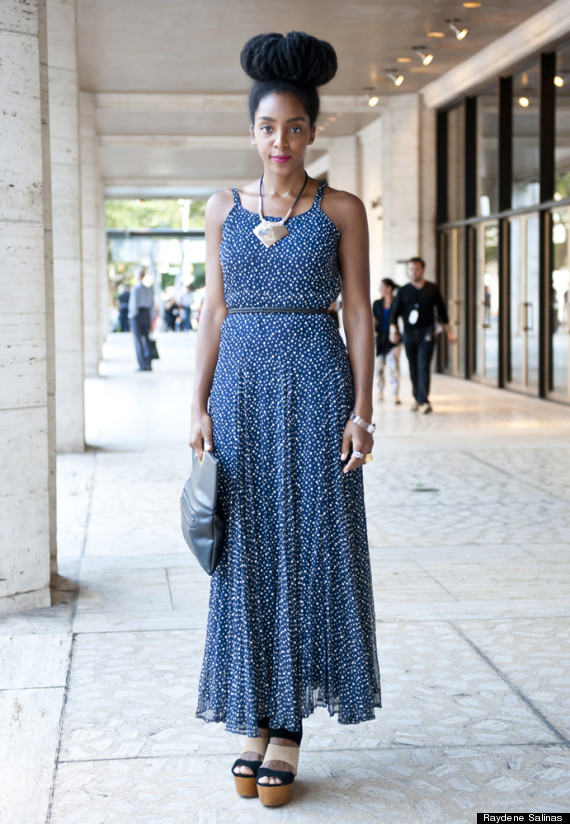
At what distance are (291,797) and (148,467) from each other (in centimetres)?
644

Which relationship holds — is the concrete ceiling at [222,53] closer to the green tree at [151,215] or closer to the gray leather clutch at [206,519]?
the gray leather clutch at [206,519]

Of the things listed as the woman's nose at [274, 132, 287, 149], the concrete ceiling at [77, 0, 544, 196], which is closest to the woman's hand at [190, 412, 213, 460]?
the woman's nose at [274, 132, 287, 149]

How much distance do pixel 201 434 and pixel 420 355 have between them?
10597 mm

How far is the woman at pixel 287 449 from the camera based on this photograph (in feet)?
10.2

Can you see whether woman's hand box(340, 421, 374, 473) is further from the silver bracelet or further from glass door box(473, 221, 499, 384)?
glass door box(473, 221, 499, 384)

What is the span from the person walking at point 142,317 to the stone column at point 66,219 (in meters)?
10.1

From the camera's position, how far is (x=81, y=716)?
3777 mm

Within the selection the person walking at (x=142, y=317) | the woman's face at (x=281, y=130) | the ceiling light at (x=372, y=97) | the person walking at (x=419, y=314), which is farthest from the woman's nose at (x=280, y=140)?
the person walking at (x=142, y=317)

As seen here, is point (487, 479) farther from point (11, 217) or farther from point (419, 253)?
point (419, 253)

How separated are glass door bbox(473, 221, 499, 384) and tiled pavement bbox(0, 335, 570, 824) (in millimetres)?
10154

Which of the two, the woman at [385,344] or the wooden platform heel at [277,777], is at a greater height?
the woman at [385,344]

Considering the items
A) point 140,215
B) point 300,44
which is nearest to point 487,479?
point 300,44

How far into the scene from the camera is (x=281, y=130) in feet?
10.1

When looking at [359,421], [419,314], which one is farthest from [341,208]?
[419,314]
